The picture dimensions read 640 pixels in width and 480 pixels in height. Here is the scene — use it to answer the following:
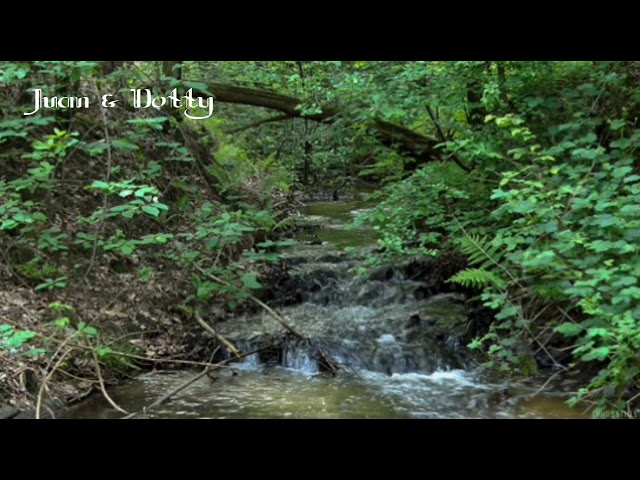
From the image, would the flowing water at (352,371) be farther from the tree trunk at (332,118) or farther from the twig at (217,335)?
the tree trunk at (332,118)

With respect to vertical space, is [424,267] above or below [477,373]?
above

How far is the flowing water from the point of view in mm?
6352

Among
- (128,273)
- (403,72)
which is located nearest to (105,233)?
(128,273)

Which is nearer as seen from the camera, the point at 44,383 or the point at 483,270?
the point at 44,383

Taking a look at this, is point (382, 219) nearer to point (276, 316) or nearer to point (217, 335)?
point (276, 316)

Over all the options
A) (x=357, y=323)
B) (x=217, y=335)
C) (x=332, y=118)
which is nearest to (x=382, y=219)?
(x=357, y=323)

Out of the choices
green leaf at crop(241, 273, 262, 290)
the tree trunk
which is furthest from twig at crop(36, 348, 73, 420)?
the tree trunk

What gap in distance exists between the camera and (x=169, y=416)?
616 cm

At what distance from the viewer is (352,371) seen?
24.7 feet

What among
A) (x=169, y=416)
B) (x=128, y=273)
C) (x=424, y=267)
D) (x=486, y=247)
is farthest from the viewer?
(x=424, y=267)

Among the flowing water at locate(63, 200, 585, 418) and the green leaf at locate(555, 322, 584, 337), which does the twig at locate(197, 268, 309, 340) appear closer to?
the flowing water at locate(63, 200, 585, 418)

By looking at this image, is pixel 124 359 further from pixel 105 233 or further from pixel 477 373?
pixel 477 373

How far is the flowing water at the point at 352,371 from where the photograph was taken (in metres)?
6.35

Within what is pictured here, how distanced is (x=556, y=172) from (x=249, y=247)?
5.08m
